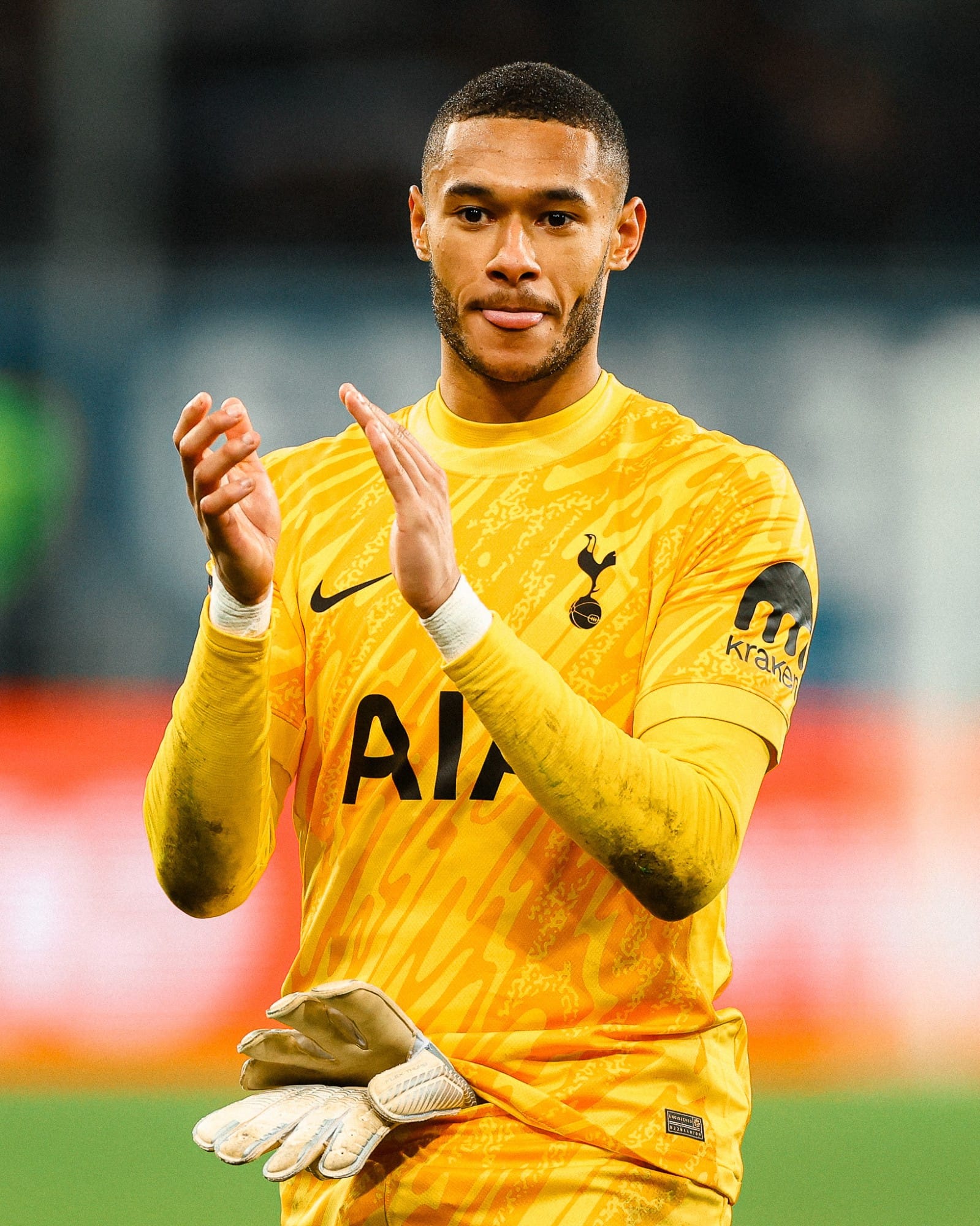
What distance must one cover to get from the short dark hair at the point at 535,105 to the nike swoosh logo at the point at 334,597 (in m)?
0.57

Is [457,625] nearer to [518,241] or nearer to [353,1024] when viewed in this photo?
[353,1024]

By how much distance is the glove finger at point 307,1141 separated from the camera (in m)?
1.91

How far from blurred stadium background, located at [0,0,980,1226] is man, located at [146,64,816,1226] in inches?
109

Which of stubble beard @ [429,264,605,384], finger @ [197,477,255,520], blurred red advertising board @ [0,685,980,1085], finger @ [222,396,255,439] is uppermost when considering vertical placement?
stubble beard @ [429,264,605,384]

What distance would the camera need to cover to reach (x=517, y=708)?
1.89 meters

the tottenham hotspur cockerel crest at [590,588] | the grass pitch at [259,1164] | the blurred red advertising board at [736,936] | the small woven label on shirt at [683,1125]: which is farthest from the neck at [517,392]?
the blurred red advertising board at [736,936]

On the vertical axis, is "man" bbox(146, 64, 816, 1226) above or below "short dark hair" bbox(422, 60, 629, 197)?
below

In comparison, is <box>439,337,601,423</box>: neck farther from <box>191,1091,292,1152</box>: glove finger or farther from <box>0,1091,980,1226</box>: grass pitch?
<box>0,1091,980,1226</box>: grass pitch

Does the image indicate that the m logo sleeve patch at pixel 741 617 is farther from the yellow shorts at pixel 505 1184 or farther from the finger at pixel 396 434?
the yellow shorts at pixel 505 1184

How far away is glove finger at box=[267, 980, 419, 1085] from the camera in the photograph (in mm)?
1973

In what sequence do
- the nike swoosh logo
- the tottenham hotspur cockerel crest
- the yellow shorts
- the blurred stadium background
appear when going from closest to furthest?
the yellow shorts < the tottenham hotspur cockerel crest < the nike swoosh logo < the blurred stadium background

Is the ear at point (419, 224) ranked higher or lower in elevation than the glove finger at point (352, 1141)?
higher

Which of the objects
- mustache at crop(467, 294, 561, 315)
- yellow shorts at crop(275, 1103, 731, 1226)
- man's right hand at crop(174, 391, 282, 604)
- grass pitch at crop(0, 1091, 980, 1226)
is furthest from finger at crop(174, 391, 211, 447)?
grass pitch at crop(0, 1091, 980, 1226)

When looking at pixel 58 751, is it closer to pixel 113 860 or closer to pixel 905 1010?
pixel 113 860
